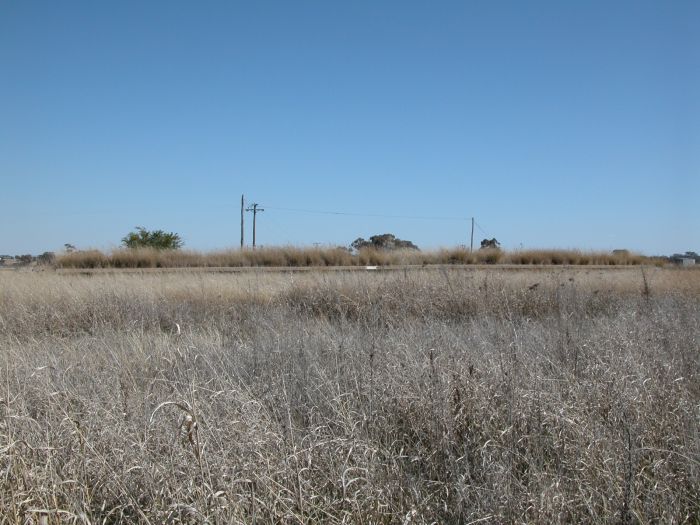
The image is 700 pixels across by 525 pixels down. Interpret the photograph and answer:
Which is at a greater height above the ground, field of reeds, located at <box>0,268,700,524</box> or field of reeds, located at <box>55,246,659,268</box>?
field of reeds, located at <box>55,246,659,268</box>

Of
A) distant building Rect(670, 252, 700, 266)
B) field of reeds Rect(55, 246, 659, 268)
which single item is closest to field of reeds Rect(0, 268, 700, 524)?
field of reeds Rect(55, 246, 659, 268)

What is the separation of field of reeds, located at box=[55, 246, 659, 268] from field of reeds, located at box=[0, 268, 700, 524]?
11.2 meters

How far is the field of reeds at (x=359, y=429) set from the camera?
9.56 feet

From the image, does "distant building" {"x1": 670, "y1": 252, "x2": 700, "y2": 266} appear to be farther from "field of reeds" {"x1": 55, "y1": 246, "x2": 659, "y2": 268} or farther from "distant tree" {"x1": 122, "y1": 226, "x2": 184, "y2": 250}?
"distant tree" {"x1": 122, "y1": 226, "x2": 184, "y2": 250}

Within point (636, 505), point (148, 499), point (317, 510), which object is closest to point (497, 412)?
point (636, 505)

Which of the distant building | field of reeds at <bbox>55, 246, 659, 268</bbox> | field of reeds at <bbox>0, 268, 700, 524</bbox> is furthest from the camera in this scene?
the distant building

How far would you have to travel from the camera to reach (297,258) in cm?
1977

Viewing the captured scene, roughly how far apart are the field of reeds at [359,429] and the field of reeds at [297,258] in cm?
1125

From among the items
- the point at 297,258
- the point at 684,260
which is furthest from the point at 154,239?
the point at 684,260

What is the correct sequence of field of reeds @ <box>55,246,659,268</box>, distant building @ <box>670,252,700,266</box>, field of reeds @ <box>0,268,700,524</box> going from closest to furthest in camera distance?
field of reeds @ <box>0,268,700,524</box>
field of reeds @ <box>55,246,659,268</box>
distant building @ <box>670,252,700,266</box>

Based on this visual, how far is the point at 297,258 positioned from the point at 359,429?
53.0 feet

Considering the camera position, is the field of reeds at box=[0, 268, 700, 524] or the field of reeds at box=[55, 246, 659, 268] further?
the field of reeds at box=[55, 246, 659, 268]

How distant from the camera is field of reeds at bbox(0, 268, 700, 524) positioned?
9.56ft

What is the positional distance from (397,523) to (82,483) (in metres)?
1.64
